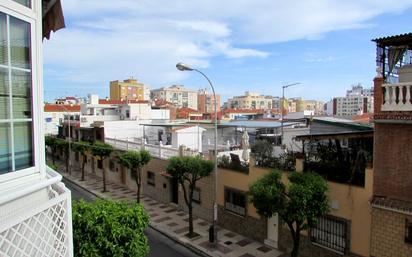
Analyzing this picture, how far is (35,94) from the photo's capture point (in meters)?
4.73

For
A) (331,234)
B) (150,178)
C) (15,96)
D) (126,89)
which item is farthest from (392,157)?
(126,89)

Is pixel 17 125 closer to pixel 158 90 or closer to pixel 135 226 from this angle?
pixel 135 226

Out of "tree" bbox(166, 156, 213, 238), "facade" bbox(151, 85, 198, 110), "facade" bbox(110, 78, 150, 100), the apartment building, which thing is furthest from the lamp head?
the apartment building

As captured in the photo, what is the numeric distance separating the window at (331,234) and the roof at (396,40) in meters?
7.20

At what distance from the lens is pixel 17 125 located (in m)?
4.56

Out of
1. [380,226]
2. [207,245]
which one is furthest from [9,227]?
[207,245]

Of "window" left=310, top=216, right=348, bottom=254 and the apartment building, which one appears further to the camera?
the apartment building

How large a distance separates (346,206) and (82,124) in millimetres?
37276

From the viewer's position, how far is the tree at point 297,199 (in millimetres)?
12203

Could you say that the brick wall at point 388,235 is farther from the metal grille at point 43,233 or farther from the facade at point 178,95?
the facade at point 178,95

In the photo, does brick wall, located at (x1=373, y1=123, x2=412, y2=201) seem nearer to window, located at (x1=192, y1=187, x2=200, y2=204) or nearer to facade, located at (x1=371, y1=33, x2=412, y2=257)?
facade, located at (x1=371, y1=33, x2=412, y2=257)

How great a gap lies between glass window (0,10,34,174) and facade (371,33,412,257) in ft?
36.2

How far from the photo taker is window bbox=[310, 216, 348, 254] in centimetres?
1393

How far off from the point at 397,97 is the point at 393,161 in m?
2.27
